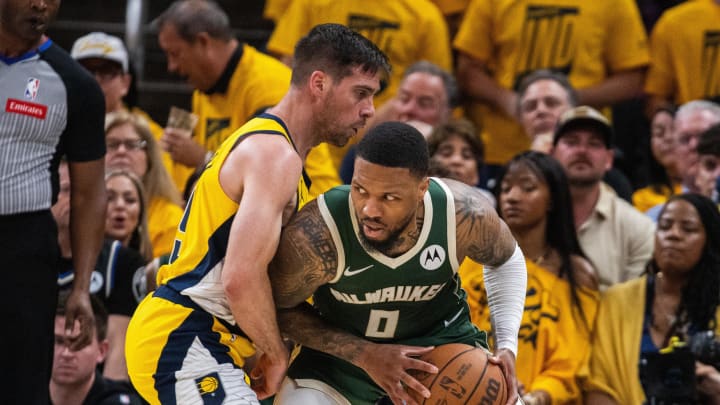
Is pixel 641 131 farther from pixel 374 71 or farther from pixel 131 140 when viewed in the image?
pixel 374 71

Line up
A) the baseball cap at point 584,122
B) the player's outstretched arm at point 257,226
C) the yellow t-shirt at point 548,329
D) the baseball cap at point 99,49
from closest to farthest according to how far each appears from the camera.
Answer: the player's outstretched arm at point 257,226 → the yellow t-shirt at point 548,329 → the baseball cap at point 584,122 → the baseball cap at point 99,49

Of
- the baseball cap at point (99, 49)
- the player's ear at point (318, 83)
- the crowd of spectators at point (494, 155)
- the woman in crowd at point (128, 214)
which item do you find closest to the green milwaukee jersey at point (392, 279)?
the player's ear at point (318, 83)

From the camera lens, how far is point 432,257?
4160mm

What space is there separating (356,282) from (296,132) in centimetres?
56

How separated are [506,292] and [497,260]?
0.14 metres

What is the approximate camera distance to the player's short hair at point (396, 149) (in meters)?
3.93

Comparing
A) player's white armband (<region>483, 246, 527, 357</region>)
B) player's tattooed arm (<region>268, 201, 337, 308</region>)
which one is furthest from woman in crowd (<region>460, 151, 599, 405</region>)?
player's tattooed arm (<region>268, 201, 337, 308</region>)

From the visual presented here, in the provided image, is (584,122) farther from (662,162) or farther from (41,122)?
(41,122)

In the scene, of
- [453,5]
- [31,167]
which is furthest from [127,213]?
[453,5]

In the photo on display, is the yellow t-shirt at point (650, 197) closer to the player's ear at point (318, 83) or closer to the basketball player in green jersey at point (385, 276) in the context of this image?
the basketball player in green jersey at point (385, 276)

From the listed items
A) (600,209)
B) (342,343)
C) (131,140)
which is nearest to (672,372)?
(600,209)

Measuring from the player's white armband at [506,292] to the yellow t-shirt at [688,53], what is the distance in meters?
4.03

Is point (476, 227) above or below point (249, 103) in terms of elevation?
above

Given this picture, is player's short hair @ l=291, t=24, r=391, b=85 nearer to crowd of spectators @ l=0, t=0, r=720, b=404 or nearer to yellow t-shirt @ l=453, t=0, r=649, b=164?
crowd of spectators @ l=0, t=0, r=720, b=404
